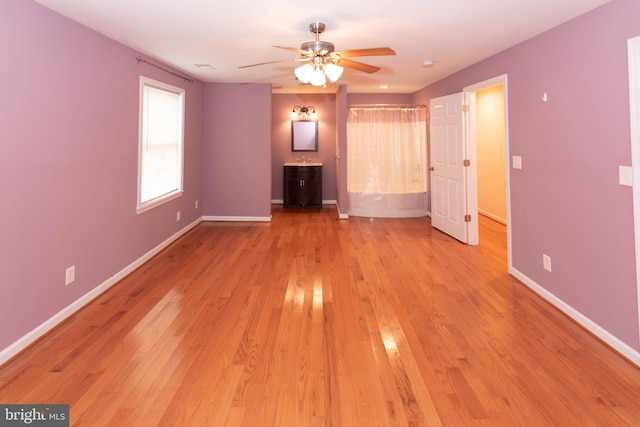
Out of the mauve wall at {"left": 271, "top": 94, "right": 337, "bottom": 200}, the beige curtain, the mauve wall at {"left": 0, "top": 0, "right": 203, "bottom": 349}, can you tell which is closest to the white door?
the beige curtain

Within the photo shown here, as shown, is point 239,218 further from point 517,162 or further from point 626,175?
point 626,175

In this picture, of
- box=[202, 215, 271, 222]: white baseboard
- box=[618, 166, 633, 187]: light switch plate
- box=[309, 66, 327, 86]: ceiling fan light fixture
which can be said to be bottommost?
box=[202, 215, 271, 222]: white baseboard

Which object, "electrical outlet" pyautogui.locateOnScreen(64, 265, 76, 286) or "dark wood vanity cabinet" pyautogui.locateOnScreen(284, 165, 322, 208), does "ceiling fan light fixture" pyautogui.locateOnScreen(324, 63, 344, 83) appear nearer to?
"electrical outlet" pyautogui.locateOnScreen(64, 265, 76, 286)

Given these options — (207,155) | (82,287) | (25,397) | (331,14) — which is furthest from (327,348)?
(207,155)

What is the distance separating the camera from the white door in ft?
16.5

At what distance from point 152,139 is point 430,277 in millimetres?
3538

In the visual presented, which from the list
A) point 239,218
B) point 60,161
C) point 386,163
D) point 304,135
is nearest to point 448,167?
point 386,163

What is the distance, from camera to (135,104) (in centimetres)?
401

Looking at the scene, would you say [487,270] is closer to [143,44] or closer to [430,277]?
[430,277]

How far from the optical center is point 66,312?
9.45 feet

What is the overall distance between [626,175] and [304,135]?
6535 mm

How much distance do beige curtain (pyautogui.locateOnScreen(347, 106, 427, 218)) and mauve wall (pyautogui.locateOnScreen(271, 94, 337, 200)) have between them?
4.11 ft

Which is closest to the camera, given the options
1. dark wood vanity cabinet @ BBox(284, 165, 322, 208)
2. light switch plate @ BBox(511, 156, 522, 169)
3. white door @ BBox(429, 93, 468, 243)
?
light switch plate @ BBox(511, 156, 522, 169)

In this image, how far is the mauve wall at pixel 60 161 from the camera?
7.69ft
